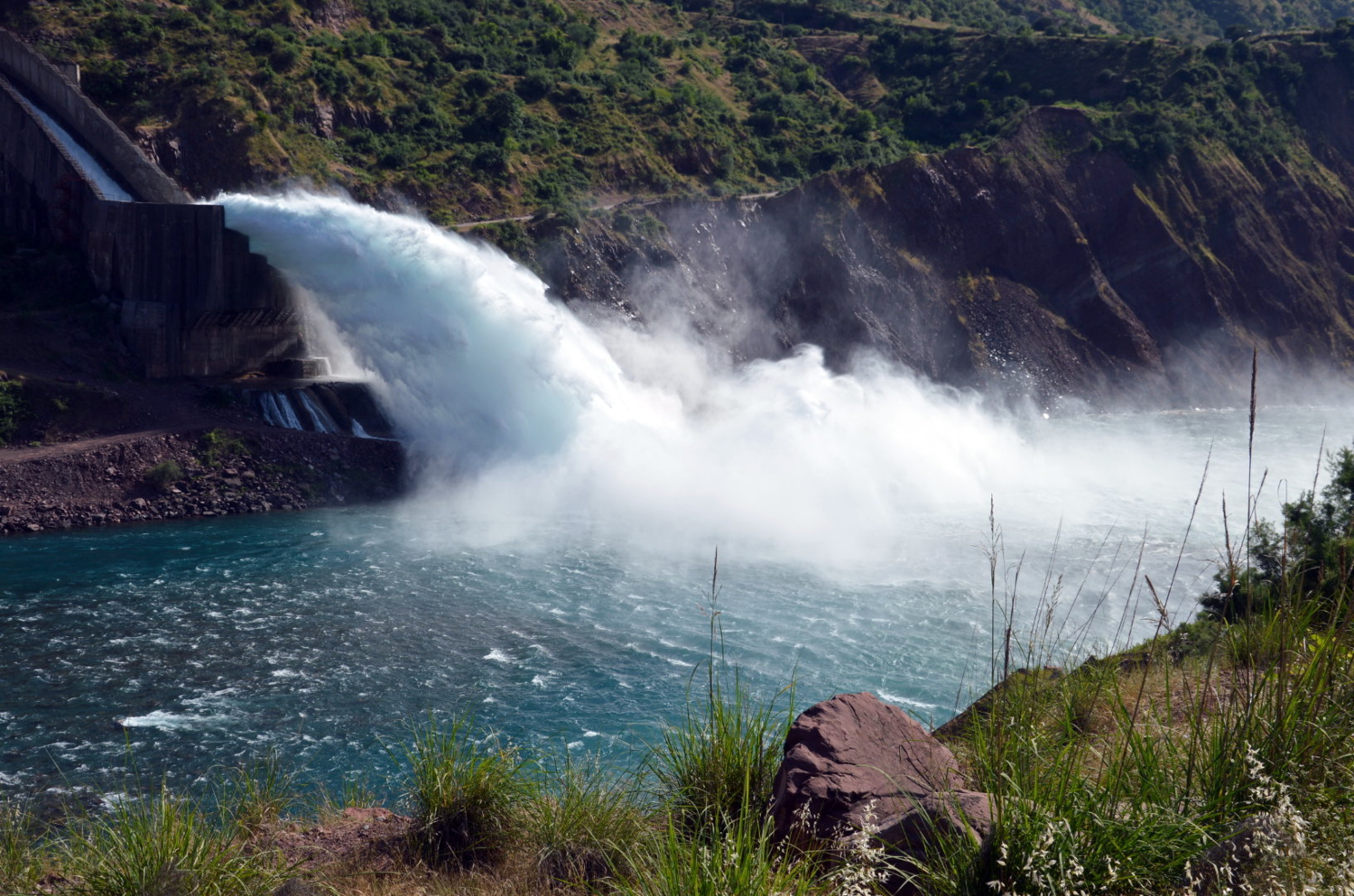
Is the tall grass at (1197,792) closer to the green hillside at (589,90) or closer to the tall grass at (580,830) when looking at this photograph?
the tall grass at (580,830)

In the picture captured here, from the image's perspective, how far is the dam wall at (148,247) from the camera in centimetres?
3581

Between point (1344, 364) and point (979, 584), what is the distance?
155 ft

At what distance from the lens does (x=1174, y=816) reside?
197 inches

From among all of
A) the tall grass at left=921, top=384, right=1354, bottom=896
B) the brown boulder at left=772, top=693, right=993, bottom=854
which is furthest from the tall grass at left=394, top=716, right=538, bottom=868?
the tall grass at left=921, top=384, right=1354, bottom=896

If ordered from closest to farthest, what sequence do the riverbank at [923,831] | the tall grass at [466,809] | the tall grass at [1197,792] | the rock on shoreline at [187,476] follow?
the tall grass at [1197,792]
the riverbank at [923,831]
the tall grass at [466,809]
the rock on shoreline at [187,476]

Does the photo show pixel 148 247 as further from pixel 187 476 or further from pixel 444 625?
pixel 444 625

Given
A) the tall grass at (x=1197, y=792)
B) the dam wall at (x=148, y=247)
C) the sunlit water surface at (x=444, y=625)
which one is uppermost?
the dam wall at (x=148, y=247)

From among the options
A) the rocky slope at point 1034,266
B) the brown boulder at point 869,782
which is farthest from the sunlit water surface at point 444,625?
the rocky slope at point 1034,266

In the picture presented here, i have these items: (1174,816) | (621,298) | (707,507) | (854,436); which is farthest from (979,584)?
(621,298)

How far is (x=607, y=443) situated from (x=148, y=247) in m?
16.6

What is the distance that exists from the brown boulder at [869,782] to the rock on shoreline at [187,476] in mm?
27172

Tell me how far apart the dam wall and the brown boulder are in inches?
1321

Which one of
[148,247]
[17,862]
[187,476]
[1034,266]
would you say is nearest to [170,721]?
[17,862]

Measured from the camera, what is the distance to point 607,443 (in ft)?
116
